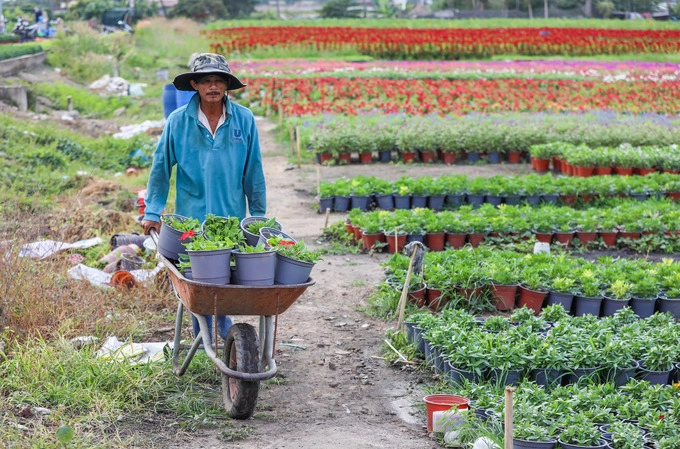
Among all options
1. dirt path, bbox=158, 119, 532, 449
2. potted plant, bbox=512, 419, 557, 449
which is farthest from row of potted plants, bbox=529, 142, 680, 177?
potted plant, bbox=512, 419, 557, 449

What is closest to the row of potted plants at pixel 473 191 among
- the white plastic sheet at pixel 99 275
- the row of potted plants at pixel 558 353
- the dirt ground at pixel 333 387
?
the dirt ground at pixel 333 387

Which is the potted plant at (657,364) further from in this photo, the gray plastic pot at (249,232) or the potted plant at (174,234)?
the potted plant at (174,234)

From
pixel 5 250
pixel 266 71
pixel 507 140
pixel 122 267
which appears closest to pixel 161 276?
pixel 122 267

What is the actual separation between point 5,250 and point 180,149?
6.03 feet

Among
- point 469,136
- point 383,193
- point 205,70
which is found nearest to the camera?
point 205,70

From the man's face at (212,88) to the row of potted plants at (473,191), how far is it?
250 inches

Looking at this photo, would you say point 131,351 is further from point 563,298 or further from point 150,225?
point 563,298

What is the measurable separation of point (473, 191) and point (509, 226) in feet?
6.26

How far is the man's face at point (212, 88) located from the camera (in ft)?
18.4

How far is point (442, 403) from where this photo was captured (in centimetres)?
514

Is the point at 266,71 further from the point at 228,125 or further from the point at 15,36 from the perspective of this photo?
the point at 228,125

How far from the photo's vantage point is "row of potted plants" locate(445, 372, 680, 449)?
4.63m

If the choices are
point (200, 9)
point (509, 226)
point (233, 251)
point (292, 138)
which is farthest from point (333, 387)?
point (200, 9)

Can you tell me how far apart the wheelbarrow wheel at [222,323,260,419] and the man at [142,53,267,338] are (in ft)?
3.16
